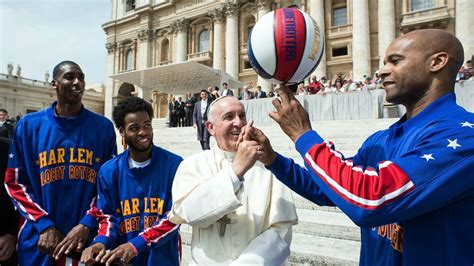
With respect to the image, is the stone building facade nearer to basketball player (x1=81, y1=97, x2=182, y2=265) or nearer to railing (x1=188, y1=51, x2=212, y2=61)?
railing (x1=188, y1=51, x2=212, y2=61)

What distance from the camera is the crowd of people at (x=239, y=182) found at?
4.09 feet

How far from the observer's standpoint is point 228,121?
1980 millimetres

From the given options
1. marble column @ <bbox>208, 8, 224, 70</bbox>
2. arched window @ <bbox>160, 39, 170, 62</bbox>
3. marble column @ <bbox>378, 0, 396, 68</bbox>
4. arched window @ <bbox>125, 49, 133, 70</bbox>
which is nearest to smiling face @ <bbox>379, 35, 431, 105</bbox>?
marble column @ <bbox>378, 0, 396, 68</bbox>

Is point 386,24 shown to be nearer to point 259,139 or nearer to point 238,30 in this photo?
point 238,30

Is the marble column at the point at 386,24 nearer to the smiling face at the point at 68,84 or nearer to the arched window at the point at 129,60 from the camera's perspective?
the smiling face at the point at 68,84

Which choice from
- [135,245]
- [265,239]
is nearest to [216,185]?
[265,239]

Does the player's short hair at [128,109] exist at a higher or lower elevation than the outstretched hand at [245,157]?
higher

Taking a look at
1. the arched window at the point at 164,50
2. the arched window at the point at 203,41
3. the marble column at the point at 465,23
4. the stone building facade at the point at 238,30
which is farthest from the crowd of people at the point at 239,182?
the arched window at the point at 164,50

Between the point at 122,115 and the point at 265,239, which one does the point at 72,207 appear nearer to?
the point at 122,115

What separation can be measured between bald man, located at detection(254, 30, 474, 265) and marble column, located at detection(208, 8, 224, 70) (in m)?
31.7

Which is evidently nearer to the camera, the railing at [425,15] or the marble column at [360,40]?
Answer: the railing at [425,15]

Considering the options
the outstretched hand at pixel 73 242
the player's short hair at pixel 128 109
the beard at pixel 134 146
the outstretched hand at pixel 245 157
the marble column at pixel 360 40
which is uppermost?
the marble column at pixel 360 40

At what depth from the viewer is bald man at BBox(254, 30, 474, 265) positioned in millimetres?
1196

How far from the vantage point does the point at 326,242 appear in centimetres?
371
